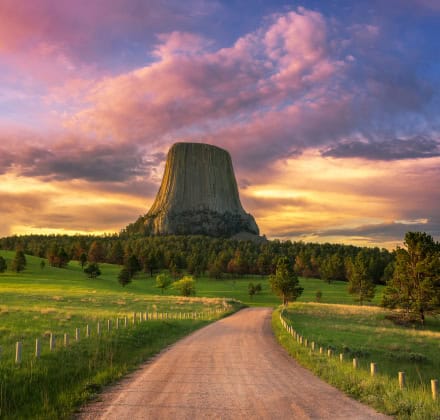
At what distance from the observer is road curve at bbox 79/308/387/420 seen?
9.59 metres

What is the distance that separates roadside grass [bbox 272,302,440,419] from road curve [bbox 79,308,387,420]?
532mm

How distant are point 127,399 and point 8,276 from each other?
331ft

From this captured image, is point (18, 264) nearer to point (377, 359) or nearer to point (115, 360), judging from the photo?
point (377, 359)

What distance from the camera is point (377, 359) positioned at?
27188 mm

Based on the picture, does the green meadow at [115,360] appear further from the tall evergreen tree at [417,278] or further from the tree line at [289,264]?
the tree line at [289,264]

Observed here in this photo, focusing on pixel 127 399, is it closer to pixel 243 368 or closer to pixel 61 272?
pixel 243 368

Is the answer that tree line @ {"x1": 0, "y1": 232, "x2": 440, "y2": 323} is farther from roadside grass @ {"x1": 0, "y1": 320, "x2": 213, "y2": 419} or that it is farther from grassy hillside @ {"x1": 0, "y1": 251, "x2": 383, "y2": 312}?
roadside grass @ {"x1": 0, "y1": 320, "x2": 213, "y2": 419}

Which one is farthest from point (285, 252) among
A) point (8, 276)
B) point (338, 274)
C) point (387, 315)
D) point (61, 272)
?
point (387, 315)

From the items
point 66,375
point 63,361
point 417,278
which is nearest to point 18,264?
point 417,278

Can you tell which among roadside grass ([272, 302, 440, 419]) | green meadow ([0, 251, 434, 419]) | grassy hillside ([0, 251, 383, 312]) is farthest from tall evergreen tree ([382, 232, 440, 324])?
grassy hillside ([0, 251, 383, 312])

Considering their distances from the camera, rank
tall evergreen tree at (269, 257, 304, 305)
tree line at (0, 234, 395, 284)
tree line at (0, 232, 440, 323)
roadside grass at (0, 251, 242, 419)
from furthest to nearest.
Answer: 1. tree line at (0, 234, 395, 284)
2. tall evergreen tree at (269, 257, 304, 305)
3. tree line at (0, 232, 440, 323)
4. roadside grass at (0, 251, 242, 419)

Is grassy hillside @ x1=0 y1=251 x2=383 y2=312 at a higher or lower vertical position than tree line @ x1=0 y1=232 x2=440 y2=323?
lower

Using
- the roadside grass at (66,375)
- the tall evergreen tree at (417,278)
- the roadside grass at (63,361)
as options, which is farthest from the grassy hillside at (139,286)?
the roadside grass at (66,375)

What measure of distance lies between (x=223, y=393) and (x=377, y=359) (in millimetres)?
18900
